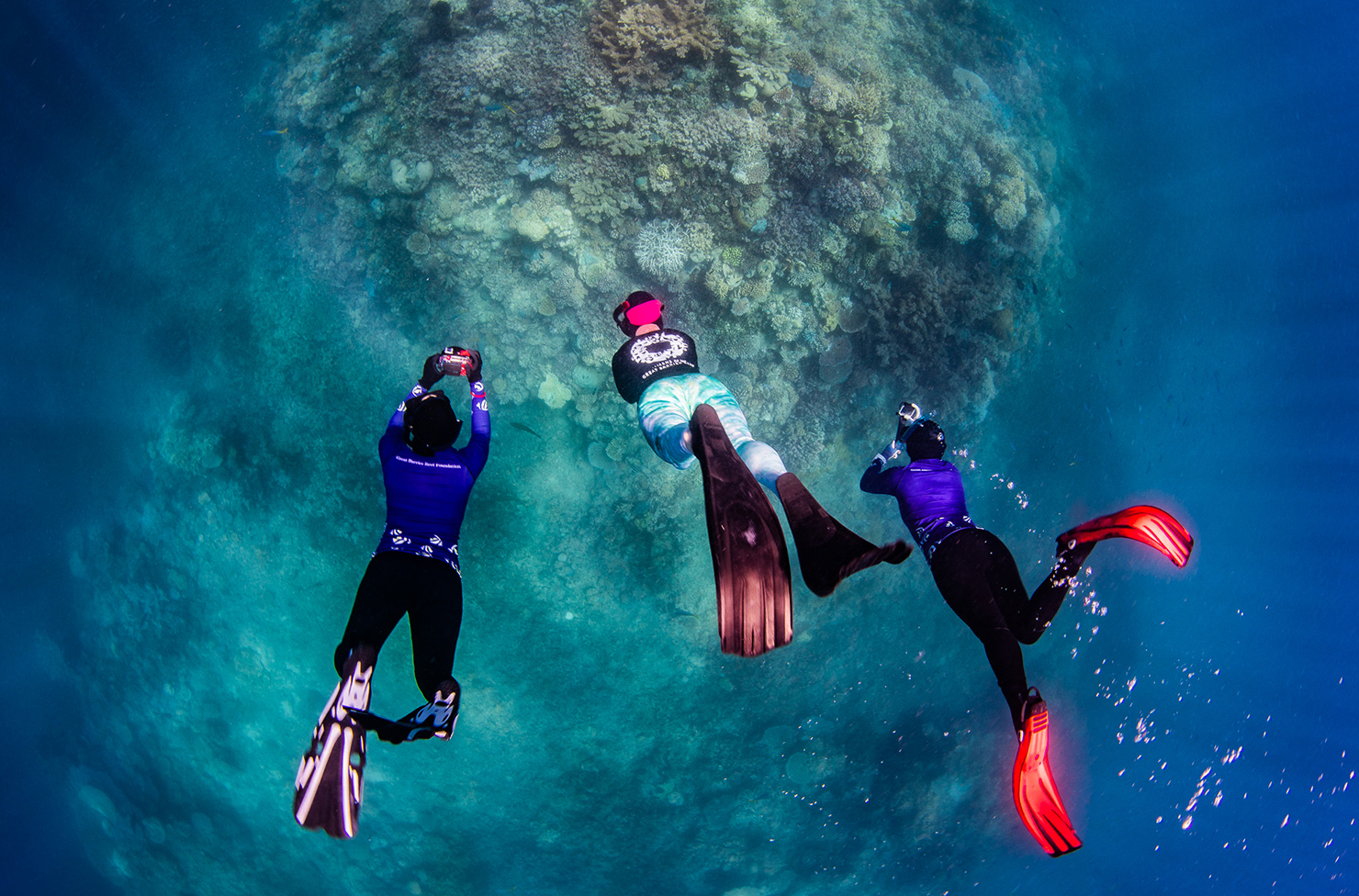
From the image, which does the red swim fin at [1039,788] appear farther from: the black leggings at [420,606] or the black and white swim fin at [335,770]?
the black and white swim fin at [335,770]

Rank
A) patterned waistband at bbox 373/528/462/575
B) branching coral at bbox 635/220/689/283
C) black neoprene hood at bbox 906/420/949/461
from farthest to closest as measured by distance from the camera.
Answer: branching coral at bbox 635/220/689/283 → black neoprene hood at bbox 906/420/949/461 → patterned waistband at bbox 373/528/462/575

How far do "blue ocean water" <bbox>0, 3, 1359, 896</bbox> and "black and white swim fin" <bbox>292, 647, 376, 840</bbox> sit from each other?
3117mm

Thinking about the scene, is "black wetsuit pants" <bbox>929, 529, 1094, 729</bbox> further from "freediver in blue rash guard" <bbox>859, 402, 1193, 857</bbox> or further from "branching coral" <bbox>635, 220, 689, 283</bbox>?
"branching coral" <bbox>635, 220, 689, 283</bbox>

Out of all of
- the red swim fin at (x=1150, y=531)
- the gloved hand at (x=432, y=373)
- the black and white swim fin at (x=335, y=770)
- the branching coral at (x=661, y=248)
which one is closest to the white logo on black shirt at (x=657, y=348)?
the gloved hand at (x=432, y=373)

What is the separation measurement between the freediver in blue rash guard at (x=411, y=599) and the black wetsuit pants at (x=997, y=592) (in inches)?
141

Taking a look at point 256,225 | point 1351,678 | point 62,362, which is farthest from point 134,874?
point 1351,678

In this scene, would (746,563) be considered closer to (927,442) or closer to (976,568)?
(976,568)

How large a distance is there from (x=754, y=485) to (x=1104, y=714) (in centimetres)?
1094

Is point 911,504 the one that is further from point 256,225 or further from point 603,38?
point 256,225

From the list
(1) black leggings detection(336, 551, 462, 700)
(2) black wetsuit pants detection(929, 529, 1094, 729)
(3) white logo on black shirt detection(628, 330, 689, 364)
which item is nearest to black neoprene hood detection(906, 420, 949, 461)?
(2) black wetsuit pants detection(929, 529, 1094, 729)

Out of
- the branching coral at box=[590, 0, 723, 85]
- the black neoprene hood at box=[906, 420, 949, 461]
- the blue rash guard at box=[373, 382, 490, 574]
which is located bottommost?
the blue rash guard at box=[373, 382, 490, 574]

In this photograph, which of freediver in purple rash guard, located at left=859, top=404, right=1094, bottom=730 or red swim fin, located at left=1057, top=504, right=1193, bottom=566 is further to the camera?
freediver in purple rash guard, located at left=859, top=404, right=1094, bottom=730

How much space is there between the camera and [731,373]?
229 inches

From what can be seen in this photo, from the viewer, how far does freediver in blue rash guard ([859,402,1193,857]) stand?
141 inches
